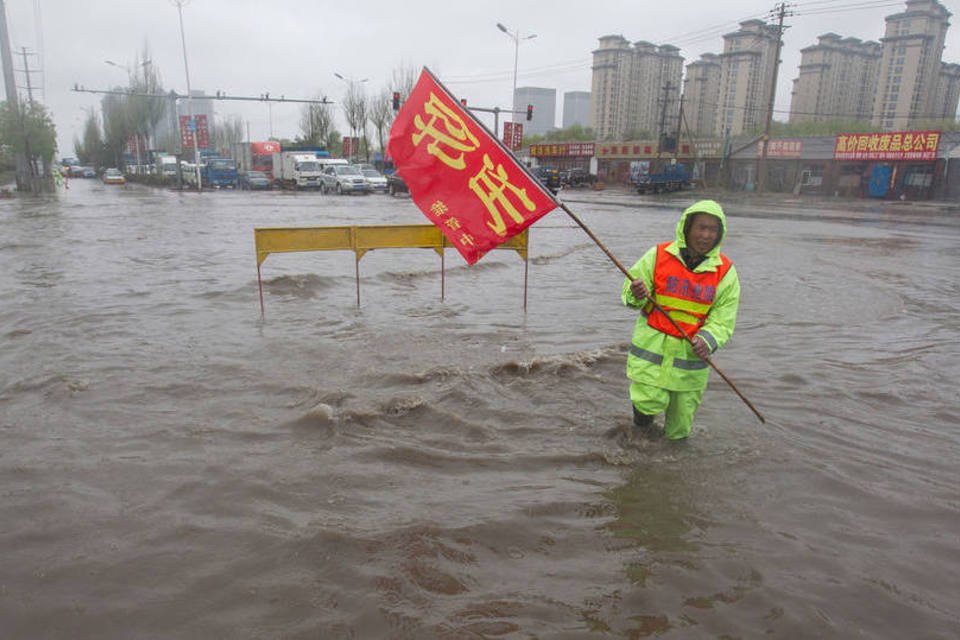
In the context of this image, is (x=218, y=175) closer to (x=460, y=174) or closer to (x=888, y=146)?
(x=888, y=146)

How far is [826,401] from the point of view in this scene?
17.0ft

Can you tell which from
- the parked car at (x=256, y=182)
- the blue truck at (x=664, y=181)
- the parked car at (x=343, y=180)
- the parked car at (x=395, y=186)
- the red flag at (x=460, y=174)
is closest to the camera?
the red flag at (x=460, y=174)

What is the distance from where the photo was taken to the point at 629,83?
231 feet

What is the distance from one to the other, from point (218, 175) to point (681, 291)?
48.7 metres

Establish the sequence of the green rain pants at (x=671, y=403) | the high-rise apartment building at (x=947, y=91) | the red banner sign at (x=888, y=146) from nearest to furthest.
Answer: the green rain pants at (x=671, y=403)
the red banner sign at (x=888, y=146)
the high-rise apartment building at (x=947, y=91)

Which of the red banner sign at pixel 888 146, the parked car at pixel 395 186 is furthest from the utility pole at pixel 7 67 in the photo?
the red banner sign at pixel 888 146

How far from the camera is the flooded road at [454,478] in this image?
2.66 meters

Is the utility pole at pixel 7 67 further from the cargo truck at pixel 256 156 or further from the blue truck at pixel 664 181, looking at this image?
the blue truck at pixel 664 181

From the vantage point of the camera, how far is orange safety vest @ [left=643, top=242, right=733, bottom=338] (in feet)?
12.1

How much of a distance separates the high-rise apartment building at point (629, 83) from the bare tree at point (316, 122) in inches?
1144

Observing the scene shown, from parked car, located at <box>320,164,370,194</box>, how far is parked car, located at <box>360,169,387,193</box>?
0.54 meters

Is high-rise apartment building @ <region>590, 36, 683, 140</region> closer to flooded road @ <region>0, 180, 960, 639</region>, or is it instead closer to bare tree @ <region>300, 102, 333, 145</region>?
bare tree @ <region>300, 102, 333, 145</region>

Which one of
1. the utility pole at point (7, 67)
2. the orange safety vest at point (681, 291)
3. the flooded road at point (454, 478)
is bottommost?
the flooded road at point (454, 478)

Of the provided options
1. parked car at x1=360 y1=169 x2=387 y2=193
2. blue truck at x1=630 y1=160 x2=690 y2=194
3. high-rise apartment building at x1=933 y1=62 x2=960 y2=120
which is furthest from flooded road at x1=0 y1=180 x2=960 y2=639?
high-rise apartment building at x1=933 y1=62 x2=960 y2=120
